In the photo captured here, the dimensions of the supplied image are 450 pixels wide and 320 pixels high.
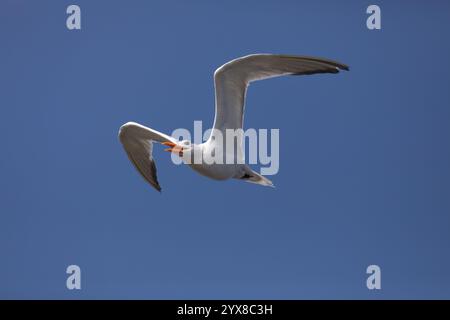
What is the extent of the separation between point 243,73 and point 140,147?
7.54 feet

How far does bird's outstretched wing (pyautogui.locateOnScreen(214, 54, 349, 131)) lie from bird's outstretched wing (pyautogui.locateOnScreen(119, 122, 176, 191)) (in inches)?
52.6

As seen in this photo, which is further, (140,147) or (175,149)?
(140,147)

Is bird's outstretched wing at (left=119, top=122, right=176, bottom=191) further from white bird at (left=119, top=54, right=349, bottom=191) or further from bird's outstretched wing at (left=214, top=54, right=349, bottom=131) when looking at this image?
bird's outstretched wing at (left=214, top=54, right=349, bottom=131)

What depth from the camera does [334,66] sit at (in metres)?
9.73

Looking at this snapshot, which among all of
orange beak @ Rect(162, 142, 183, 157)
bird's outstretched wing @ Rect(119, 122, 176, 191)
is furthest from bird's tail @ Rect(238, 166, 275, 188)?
bird's outstretched wing @ Rect(119, 122, 176, 191)

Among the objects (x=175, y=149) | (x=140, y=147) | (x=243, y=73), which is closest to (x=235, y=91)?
(x=243, y=73)

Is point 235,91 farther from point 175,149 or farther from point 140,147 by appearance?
point 140,147

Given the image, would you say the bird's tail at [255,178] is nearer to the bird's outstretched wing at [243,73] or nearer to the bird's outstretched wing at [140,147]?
the bird's outstretched wing at [243,73]

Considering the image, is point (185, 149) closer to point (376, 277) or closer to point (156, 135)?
point (156, 135)

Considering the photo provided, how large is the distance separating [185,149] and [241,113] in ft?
2.85

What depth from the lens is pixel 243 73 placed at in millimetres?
10242

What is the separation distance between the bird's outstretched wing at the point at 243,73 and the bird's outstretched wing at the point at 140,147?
133cm

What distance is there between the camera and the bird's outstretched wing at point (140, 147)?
11.4 m

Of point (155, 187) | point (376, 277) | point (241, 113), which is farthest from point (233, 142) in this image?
point (376, 277)
